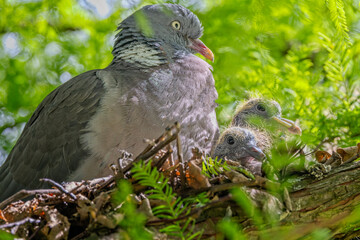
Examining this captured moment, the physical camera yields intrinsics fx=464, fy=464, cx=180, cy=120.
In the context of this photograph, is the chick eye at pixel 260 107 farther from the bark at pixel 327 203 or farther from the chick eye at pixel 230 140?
the bark at pixel 327 203

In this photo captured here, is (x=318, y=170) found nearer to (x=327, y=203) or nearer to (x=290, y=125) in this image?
(x=327, y=203)

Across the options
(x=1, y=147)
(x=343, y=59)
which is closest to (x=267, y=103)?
(x=343, y=59)

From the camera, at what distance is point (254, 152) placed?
271 cm

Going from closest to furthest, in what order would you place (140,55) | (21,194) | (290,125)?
1. (21,194)
2. (290,125)
3. (140,55)

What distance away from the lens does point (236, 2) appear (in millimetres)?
1747

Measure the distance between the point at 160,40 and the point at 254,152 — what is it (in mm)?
1091

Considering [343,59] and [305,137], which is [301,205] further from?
[343,59]

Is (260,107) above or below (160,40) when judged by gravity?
below

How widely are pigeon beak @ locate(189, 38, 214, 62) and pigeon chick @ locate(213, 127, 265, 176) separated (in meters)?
0.53

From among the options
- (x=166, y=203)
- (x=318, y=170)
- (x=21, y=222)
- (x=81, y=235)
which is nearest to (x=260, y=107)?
(x=318, y=170)

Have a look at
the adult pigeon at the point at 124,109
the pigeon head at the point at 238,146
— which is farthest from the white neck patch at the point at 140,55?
the pigeon head at the point at 238,146

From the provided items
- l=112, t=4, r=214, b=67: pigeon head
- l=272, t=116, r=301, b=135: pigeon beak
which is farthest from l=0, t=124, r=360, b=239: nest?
l=112, t=4, r=214, b=67: pigeon head

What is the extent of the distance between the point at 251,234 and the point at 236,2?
0.88 metres

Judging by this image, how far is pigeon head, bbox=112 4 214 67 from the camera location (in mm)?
3131
